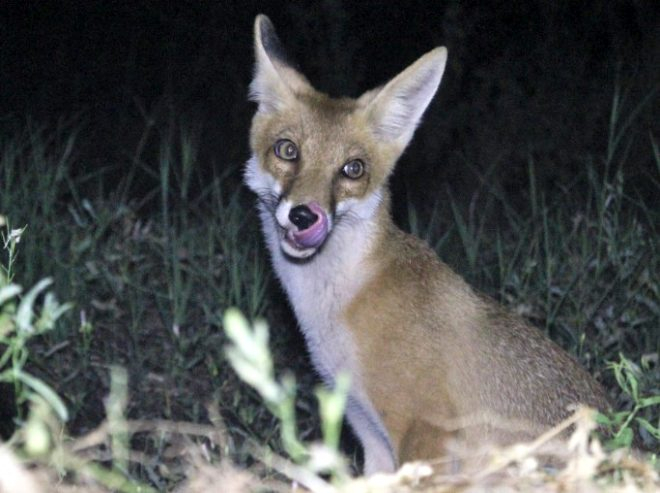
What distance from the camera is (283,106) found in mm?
5125

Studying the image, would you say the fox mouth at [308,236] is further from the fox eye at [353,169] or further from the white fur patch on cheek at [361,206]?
the fox eye at [353,169]

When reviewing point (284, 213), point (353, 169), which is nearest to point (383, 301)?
point (284, 213)

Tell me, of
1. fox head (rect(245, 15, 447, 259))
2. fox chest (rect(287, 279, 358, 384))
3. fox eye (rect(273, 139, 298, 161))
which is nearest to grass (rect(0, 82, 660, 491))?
fox chest (rect(287, 279, 358, 384))

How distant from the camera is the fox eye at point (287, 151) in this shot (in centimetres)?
484

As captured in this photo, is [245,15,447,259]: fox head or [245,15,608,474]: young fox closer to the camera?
[245,15,608,474]: young fox

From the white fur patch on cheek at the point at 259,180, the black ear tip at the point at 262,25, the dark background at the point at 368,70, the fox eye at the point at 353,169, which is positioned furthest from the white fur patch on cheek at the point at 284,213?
the dark background at the point at 368,70

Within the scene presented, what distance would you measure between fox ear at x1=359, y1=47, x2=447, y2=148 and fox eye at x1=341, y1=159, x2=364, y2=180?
0.83 ft

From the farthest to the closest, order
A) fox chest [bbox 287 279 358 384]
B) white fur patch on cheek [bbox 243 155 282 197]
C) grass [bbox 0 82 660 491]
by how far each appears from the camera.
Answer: grass [bbox 0 82 660 491], white fur patch on cheek [bbox 243 155 282 197], fox chest [bbox 287 279 358 384]

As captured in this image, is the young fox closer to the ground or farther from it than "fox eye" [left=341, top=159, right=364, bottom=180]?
closer to the ground

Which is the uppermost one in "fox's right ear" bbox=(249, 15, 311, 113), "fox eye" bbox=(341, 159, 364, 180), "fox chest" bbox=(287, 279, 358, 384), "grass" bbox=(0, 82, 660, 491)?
"fox's right ear" bbox=(249, 15, 311, 113)

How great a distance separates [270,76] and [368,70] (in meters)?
4.60

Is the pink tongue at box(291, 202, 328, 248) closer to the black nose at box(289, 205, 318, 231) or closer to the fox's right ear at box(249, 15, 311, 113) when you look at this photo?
the black nose at box(289, 205, 318, 231)

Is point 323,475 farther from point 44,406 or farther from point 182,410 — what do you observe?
point 44,406

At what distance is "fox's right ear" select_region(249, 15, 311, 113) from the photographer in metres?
5.08
